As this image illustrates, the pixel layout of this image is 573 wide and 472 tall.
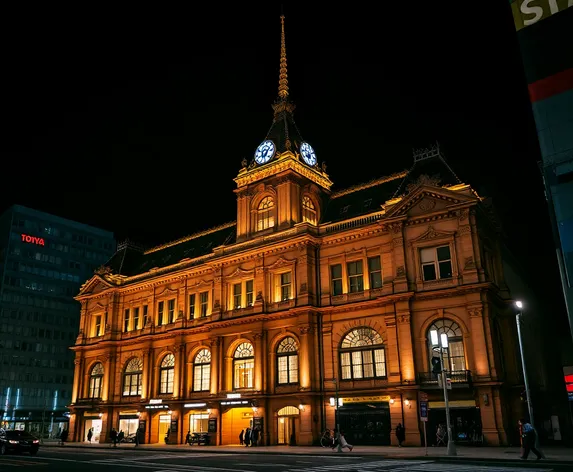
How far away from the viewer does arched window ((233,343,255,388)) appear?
1889 inches

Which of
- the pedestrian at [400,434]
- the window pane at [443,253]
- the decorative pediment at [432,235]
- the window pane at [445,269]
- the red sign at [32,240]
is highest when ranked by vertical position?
the red sign at [32,240]

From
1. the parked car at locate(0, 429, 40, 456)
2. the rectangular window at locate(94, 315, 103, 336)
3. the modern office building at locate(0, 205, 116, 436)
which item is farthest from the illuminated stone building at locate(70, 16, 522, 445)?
the modern office building at locate(0, 205, 116, 436)

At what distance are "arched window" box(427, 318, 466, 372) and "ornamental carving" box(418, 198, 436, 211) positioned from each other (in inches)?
339

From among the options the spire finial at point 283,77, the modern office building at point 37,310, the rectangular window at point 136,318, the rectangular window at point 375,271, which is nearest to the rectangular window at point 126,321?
the rectangular window at point 136,318

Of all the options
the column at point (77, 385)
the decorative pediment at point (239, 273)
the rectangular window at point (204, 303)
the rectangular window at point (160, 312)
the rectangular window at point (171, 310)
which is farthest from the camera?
the column at point (77, 385)

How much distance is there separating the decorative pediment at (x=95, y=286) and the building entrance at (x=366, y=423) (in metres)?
34.8

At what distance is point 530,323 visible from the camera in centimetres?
5303

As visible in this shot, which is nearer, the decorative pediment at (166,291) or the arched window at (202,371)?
the arched window at (202,371)

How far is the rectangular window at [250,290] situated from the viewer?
50094mm

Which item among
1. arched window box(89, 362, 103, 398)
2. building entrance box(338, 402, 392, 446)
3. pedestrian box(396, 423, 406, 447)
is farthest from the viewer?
arched window box(89, 362, 103, 398)

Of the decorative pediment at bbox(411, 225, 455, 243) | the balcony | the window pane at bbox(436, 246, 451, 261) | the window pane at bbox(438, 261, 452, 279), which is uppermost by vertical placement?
the decorative pediment at bbox(411, 225, 455, 243)

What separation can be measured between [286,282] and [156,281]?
17.7 meters

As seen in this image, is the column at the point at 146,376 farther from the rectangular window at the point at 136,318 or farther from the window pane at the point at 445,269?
the window pane at the point at 445,269

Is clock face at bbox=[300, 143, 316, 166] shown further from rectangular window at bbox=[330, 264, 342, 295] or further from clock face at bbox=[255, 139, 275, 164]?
rectangular window at bbox=[330, 264, 342, 295]
